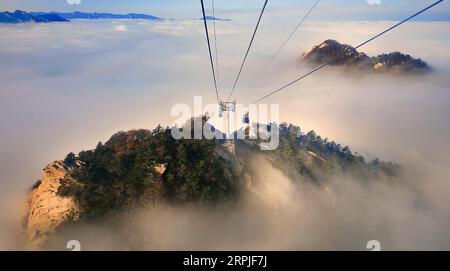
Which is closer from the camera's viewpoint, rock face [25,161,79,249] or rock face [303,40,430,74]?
rock face [25,161,79,249]

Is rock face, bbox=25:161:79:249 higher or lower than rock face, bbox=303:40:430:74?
lower

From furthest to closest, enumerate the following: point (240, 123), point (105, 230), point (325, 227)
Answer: point (240, 123)
point (325, 227)
point (105, 230)

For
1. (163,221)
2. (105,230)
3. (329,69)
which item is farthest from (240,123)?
(329,69)

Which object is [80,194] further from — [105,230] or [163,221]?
[163,221]
